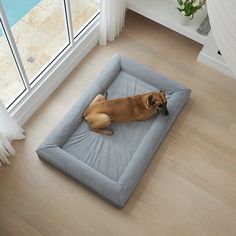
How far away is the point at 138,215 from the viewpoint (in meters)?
2.12

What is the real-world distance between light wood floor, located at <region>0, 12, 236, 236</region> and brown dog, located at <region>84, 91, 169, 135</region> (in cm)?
32

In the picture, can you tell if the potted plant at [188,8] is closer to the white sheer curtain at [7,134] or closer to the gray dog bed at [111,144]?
the gray dog bed at [111,144]

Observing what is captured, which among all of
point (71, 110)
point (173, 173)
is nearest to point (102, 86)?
point (71, 110)

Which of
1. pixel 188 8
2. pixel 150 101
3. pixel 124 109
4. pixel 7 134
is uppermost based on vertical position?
pixel 188 8

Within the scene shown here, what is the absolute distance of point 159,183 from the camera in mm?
2236

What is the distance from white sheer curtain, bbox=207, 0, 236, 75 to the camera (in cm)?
36

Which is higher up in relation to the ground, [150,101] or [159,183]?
[150,101]

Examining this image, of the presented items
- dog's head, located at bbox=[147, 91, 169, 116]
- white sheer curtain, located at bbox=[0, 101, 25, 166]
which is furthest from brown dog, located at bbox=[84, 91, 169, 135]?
white sheer curtain, located at bbox=[0, 101, 25, 166]

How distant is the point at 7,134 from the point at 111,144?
0.71 m

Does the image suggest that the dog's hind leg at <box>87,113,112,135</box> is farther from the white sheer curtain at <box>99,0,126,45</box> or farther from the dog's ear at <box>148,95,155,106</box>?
the white sheer curtain at <box>99,0,126,45</box>

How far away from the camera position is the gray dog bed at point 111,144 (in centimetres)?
208

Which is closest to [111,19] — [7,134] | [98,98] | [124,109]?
[98,98]

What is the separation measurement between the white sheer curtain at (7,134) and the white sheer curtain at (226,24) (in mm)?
1672

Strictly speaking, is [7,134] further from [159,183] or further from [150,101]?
[159,183]
